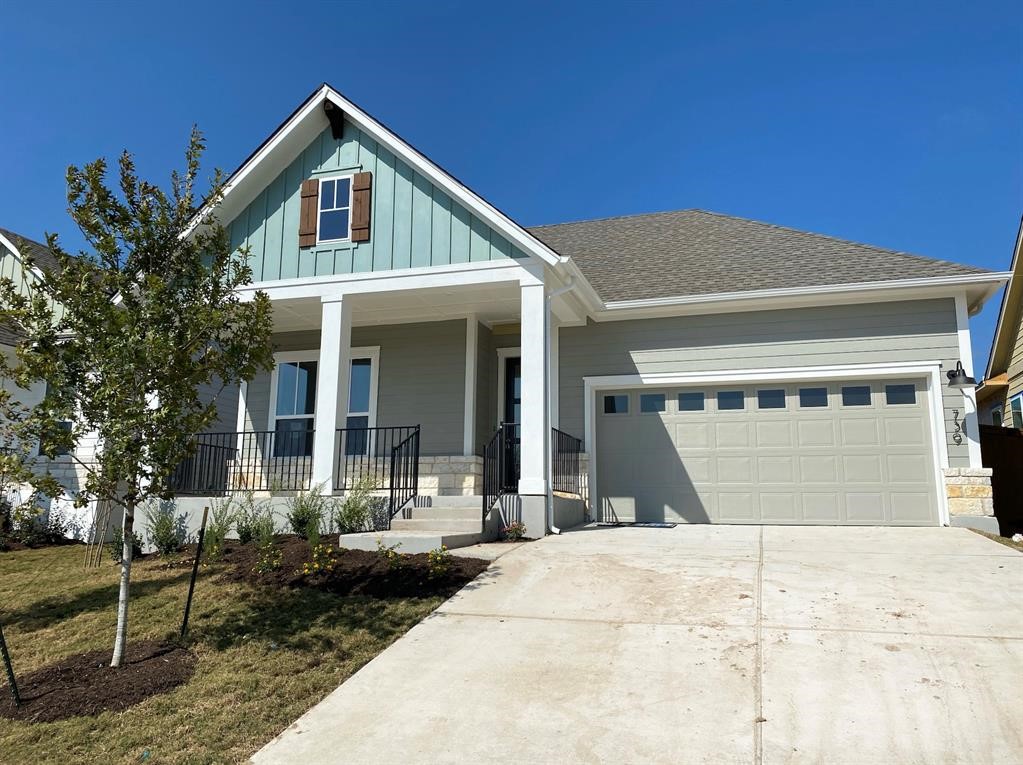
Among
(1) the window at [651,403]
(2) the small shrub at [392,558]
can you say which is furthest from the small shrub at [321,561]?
(1) the window at [651,403]

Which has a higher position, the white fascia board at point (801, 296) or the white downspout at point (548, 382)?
the white fascia board at point (801, 296)

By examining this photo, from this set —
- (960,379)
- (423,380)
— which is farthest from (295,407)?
(960,379)

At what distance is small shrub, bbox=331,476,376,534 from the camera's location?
8.50m

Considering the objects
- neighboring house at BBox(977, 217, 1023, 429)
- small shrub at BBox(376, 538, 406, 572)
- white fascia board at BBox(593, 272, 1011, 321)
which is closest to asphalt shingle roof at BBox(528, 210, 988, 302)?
white fascia board at BBox(593, 272, 1011, 321)

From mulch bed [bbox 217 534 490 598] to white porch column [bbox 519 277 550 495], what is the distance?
209 cm

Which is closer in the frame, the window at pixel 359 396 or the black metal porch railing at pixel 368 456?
the black metal porch railing at pixel 368 456

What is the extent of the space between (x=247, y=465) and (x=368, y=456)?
3.38 meters

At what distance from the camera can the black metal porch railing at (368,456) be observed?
10.2 meters

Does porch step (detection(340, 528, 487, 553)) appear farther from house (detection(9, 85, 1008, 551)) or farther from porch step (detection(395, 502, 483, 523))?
house (detection(9, 85, 1008, 551))

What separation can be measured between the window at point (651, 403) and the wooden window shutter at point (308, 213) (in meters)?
5.97

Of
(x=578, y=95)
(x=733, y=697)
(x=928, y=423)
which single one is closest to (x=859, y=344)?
(x=928, y=423)

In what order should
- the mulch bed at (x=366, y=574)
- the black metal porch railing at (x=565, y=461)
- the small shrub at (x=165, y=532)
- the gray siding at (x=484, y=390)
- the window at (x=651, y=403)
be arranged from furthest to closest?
the gray siding at (x=484, y=390), the window at (x=651, y=403), the black metal porch railing at (x=565, y=461), the small shrub at (x=165, y=532), the mulch bed at (x=366, y=574)

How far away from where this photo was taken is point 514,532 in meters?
8.36

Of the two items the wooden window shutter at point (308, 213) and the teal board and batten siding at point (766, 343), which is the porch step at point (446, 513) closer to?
the teal board and batten siding at point (766, 343)
